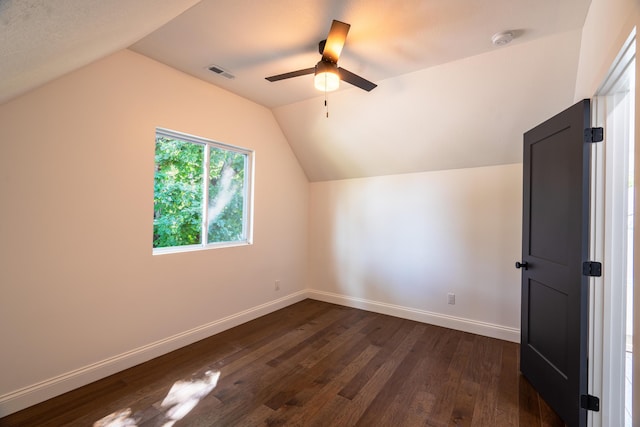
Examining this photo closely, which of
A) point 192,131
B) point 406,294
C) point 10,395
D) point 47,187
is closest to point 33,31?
point 47,187

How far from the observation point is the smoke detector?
213 cm

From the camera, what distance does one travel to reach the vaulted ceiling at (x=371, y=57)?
130 centimetres

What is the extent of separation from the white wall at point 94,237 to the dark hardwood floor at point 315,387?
0.79 feet

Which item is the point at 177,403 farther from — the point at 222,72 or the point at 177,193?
the point at 222,72

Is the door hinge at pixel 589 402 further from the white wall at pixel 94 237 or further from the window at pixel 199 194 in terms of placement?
the window at pixel 199 194

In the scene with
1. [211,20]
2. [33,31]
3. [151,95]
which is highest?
[211,20]

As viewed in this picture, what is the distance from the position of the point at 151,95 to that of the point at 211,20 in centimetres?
100

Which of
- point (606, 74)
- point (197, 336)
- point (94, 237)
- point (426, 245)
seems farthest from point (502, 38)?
point (197, 336)

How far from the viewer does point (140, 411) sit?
1.93 m

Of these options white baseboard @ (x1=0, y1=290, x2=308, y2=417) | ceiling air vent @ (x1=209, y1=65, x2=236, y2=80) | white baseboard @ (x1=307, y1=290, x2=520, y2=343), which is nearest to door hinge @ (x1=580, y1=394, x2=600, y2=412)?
white baseboard @ (x1=307, y1=290, x2=520, y2=343)

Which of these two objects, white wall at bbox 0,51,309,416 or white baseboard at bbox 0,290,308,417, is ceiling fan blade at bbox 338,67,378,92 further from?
white baseboard at bbox 0,290,308,417

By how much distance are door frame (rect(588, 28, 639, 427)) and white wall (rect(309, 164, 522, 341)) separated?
4.83ft

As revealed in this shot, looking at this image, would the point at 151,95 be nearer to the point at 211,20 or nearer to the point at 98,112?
the point at 98,112

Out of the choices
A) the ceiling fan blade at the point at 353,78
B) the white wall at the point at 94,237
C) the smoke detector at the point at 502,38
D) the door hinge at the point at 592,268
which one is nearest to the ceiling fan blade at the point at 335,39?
the ceiling fan blade at the point at 353,78
